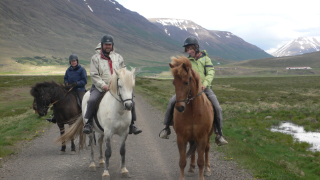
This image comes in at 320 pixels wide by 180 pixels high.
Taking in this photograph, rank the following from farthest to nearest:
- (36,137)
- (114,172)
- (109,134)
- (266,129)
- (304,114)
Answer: (304,114) → (266,129) → (36,137) → (114,172) → (109,134)

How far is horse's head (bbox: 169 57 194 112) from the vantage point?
19.6ft

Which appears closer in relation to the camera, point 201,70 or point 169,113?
point 201,70

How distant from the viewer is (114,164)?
333 inches

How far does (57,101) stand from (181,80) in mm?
6076

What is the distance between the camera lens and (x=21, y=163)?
8469mm

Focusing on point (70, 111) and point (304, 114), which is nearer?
point (70, 111)

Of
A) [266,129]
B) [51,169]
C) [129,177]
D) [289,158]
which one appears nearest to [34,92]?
[51,169]

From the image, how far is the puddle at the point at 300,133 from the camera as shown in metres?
13.0

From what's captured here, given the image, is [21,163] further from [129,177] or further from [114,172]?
[129,177]

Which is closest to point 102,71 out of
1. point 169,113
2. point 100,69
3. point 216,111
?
point 100,69

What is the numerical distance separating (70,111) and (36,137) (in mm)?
3168

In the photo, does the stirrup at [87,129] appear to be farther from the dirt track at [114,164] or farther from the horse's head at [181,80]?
the horse's head at [181,80]

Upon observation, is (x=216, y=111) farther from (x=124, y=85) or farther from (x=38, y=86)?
(x=38, y=86)

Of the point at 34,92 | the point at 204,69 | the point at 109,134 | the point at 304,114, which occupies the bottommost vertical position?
the point at 304,114
